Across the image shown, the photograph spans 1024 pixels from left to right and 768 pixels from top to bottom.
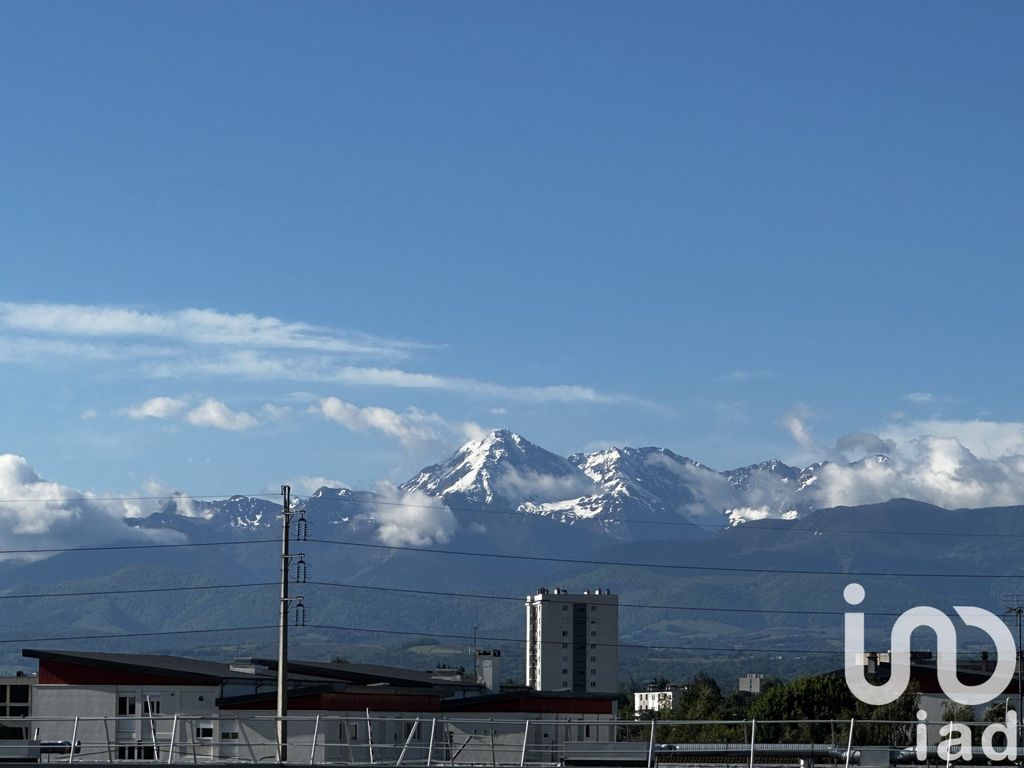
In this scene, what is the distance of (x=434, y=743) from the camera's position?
76875 millimetres

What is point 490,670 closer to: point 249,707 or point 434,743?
point 249,707

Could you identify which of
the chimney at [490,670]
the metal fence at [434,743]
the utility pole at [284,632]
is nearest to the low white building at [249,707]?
the metal fence at [434,743]

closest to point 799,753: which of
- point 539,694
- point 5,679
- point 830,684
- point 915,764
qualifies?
point 915,764

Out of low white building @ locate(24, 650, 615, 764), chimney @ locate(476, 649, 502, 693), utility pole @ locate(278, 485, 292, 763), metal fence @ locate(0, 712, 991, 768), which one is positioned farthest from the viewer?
chimney @ locate(476, 649, 502, 693)

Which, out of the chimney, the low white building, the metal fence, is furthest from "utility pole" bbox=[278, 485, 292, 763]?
the chimney

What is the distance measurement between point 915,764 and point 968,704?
92.1 metres

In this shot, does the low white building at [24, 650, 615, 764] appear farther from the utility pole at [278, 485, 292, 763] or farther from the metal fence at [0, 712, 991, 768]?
the utility pole at [278, 485, 292, 763]

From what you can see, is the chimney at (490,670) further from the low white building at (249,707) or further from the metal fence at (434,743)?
the low white building at (249,707)

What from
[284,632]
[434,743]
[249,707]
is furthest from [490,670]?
[434,743]

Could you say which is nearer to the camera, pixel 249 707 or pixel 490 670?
pixel 249 707

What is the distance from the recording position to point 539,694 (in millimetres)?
121062

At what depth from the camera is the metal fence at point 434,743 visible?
58531 millimetres

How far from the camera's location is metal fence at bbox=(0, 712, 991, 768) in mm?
58531

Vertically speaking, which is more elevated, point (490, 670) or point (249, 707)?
point (490, 670)
